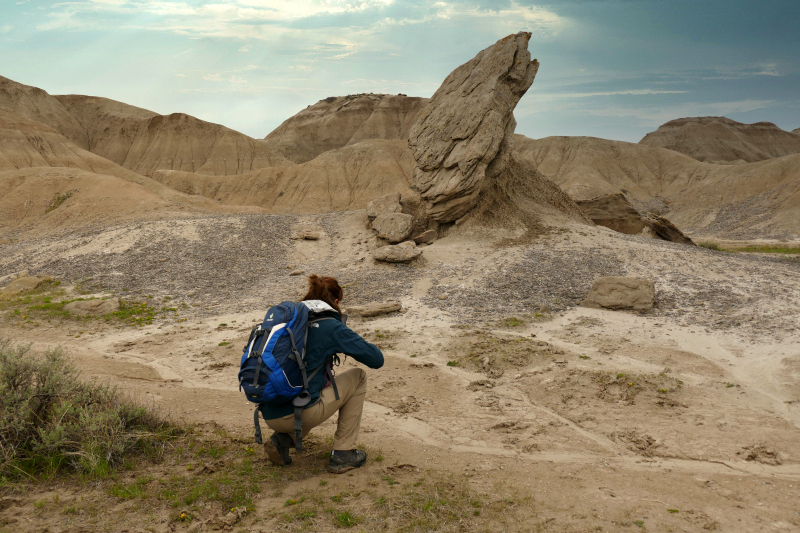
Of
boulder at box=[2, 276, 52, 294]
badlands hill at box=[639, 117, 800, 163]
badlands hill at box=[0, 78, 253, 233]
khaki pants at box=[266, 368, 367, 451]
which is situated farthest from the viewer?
badlands hill at box=[639, 117, 800, 163]

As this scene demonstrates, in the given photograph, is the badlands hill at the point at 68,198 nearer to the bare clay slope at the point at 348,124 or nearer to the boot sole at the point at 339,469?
the boot sole at the point at 339,469

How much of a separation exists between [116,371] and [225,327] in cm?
321

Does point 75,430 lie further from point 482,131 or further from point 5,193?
point 5,193

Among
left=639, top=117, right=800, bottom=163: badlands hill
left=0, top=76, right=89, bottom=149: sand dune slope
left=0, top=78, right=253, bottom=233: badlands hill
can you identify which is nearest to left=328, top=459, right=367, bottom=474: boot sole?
left=0, top=78, right=253, bottom=233: badlands hill

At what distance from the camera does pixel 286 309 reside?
4.17 metres

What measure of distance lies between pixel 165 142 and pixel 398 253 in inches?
2830

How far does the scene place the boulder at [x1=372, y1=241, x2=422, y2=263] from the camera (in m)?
16.3

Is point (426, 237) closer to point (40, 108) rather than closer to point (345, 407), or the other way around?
point (345, 407)

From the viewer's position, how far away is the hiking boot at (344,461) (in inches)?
180

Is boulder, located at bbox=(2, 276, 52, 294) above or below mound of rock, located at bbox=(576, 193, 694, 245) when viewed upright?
below

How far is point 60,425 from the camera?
4266 millimetres

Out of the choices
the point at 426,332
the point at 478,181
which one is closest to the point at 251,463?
the point at 426,332

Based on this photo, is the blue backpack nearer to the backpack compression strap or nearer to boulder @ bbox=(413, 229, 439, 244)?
Result: the backpack compression strap

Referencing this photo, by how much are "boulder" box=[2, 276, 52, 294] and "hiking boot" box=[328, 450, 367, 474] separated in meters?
14.3
